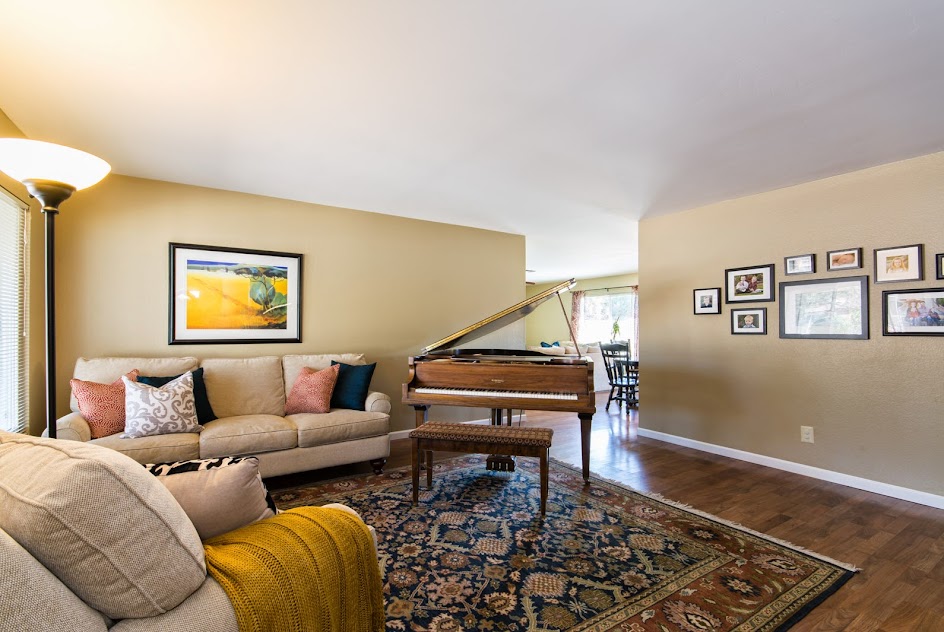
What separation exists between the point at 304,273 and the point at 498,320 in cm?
190

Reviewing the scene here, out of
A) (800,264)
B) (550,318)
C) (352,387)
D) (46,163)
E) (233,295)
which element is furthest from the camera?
(550,318)

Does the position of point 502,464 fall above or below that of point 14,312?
below

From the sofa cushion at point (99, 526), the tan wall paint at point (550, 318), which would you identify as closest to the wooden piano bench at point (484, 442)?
the sofa cushion at point (99, 526)

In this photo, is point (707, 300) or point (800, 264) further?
point (707, 300)

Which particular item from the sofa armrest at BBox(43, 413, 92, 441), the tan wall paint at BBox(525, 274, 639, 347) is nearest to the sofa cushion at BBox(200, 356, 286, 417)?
the sofa armrest at BBox(43, 413, 92, 441)

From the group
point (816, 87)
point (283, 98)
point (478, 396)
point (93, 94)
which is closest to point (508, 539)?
point (478, 396)

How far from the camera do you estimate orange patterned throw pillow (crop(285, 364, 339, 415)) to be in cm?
370

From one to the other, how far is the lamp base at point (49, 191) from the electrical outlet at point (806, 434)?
4907mm

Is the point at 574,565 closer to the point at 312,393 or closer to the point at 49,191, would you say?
the point at 312,393

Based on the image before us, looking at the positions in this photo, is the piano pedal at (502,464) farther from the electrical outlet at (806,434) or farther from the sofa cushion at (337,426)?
the electrical outlet at (806,434)

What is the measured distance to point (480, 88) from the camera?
2299 millimetres

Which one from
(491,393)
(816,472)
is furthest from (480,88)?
(816,472)

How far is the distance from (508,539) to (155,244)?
3520mm

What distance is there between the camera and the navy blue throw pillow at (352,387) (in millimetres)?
3850
